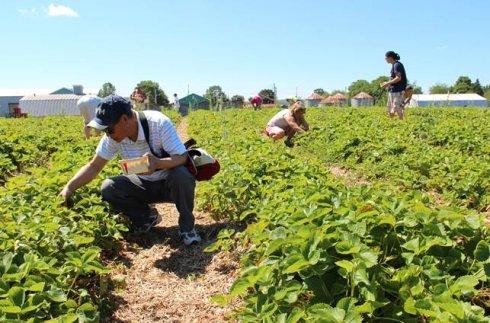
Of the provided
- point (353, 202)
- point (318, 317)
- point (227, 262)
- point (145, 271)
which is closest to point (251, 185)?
point (227, 262)

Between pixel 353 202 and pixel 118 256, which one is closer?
pixel 353 202

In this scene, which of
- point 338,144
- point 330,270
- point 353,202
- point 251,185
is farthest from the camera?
point 338,144

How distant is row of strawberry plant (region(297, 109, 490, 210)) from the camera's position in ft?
16.1

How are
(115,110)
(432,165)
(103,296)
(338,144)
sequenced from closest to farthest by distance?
(103,296) < (115,110) < (432,165) < (338,144)

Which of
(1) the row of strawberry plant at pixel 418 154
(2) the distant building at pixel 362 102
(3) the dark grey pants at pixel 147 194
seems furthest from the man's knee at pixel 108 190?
(2) the distant building at pixel 362 102

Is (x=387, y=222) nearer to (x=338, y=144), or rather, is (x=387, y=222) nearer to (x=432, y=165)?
(x=432, y=165)

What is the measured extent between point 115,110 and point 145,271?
122cm

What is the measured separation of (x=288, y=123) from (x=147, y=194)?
486 centimetres

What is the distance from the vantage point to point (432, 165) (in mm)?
5789

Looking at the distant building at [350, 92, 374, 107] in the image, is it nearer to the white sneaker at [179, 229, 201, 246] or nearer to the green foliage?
the white sneaker at [179, 229, 201, 246]

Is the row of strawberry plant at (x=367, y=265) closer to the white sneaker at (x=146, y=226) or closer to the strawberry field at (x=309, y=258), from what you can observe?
the strawberry field at (x=309, y=258)

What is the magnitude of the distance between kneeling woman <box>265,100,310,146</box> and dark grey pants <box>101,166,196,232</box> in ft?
14.9

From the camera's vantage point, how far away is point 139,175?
4.29 meters

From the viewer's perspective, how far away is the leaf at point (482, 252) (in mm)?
2297
